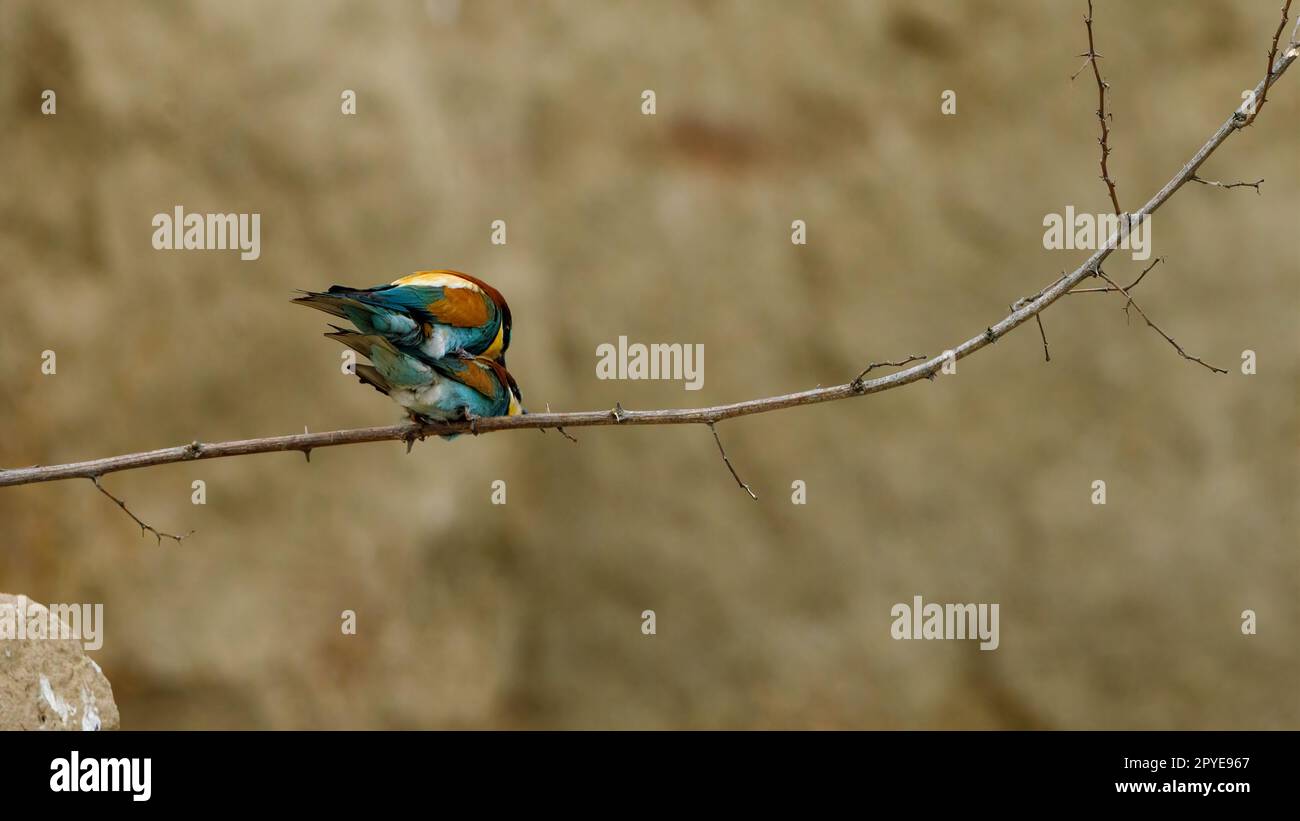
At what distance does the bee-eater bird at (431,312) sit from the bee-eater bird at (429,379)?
0.04m

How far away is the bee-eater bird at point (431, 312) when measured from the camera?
139 inches

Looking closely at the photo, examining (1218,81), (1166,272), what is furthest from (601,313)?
(1218,81)

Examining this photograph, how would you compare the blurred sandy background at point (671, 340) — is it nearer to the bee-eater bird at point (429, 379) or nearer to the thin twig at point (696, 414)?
the bee-eater bird at point (429, 379)

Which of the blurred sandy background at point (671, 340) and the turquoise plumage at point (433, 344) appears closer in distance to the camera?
the turquoise plumage at point (433, 344)

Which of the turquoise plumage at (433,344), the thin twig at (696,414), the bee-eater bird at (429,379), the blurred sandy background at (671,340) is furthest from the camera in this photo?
the blurred sandy background at (671,340)

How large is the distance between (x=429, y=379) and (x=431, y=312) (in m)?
0.20

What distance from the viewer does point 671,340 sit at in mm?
7605

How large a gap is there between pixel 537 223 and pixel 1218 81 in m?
3.98

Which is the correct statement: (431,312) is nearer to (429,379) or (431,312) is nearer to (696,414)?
(429,379)

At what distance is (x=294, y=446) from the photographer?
10.9 ft

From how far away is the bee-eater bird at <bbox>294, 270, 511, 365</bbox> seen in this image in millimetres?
3520

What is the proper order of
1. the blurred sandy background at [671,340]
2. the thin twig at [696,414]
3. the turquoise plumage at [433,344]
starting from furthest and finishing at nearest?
the blurred sandy background at [671,340]
the turquoise plumage at [433,344]
the thin twig at [696,414]

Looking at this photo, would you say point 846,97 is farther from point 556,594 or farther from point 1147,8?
point 556,594

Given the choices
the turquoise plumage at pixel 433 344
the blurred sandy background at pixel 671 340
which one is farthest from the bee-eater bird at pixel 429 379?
the blurred sandy background at pixel 671 340
